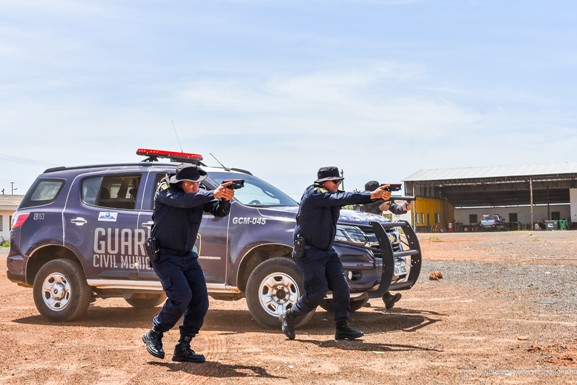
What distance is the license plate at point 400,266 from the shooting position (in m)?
8.92

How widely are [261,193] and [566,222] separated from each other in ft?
192

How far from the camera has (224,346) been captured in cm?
734

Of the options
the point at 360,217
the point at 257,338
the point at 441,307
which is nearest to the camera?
the point at 257,338

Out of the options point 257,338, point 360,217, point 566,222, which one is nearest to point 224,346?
point 257,338

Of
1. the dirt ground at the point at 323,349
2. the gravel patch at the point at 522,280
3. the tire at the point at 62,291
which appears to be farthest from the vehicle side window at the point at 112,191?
the gravel patch at the point at 522,280

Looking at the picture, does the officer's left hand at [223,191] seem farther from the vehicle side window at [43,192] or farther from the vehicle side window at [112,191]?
the vehicle side window at [43,192]

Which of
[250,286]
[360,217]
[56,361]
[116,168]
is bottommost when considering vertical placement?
[56,361]

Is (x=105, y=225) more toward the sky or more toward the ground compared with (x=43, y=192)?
more toward the ground

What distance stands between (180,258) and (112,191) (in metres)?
3.40

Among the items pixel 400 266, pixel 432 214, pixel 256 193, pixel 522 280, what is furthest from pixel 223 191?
pixel 432 214

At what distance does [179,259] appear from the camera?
253 inches

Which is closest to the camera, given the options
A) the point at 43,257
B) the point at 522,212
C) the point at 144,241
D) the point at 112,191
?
the point at 144,241

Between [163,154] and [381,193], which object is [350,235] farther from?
[163,154]

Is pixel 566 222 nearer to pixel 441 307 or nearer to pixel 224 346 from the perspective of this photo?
pixel 441 307
